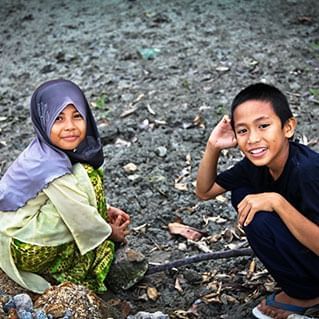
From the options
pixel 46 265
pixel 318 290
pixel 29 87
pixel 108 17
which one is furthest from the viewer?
pixel 108 17

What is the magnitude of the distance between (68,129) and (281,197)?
102 cm

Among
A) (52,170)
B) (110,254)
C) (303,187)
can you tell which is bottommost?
(110,254)

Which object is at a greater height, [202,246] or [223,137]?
[223,137]

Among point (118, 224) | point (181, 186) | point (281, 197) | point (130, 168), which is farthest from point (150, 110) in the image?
point (281, 197)

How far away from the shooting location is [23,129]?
5.55m

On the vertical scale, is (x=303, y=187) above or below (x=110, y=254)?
above

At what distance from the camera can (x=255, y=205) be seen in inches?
125

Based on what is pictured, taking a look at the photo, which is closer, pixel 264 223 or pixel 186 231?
pixel 264 223

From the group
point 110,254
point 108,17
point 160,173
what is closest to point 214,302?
point 110,254

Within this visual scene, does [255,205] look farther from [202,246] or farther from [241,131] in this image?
[202,246]

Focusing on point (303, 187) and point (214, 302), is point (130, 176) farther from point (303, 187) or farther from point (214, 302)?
point (303, 187)

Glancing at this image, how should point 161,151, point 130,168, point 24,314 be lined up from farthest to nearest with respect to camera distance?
1. point 161,151
2. point 130,168
3. point 24,314

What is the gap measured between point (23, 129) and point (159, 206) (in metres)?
1.53

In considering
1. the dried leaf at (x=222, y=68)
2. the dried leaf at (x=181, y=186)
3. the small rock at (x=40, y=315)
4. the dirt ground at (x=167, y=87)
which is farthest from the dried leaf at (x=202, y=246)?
the dried leaf at (x=222, y=68)
